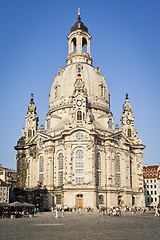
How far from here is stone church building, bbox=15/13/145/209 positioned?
69.2 metres

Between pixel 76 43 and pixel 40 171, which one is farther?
pixel 76 43

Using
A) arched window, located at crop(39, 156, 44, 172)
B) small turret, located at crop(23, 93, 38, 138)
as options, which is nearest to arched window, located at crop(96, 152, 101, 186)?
arched window, located at crop(39, 156, 44, 172)

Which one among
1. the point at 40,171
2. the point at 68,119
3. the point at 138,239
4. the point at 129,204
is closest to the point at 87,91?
the point at 68,119

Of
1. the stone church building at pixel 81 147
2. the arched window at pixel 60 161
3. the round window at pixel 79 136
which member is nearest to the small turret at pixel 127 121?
the stone church building at pixel 81 147

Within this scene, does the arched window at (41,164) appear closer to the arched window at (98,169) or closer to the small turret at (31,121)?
the small turret at (31,121)

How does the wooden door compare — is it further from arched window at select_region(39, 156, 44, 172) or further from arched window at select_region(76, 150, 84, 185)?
arched window at select_region(39, 156, 44, 172)

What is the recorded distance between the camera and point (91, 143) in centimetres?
7000

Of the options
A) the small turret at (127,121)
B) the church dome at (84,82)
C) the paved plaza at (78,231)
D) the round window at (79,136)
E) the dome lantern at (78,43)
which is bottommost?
the paved plaza at (78,231)

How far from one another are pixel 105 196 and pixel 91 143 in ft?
43.0

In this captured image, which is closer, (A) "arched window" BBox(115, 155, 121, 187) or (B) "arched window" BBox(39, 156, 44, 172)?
(A) "arched window" BBox(115, 155, 121, 187)

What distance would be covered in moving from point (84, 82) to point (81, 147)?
2277cm

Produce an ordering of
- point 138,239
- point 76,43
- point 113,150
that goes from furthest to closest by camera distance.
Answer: point 76,43
point 113,150
point 138,239

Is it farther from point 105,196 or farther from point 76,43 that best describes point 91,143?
point 76,43

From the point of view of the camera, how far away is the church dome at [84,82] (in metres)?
85.1
